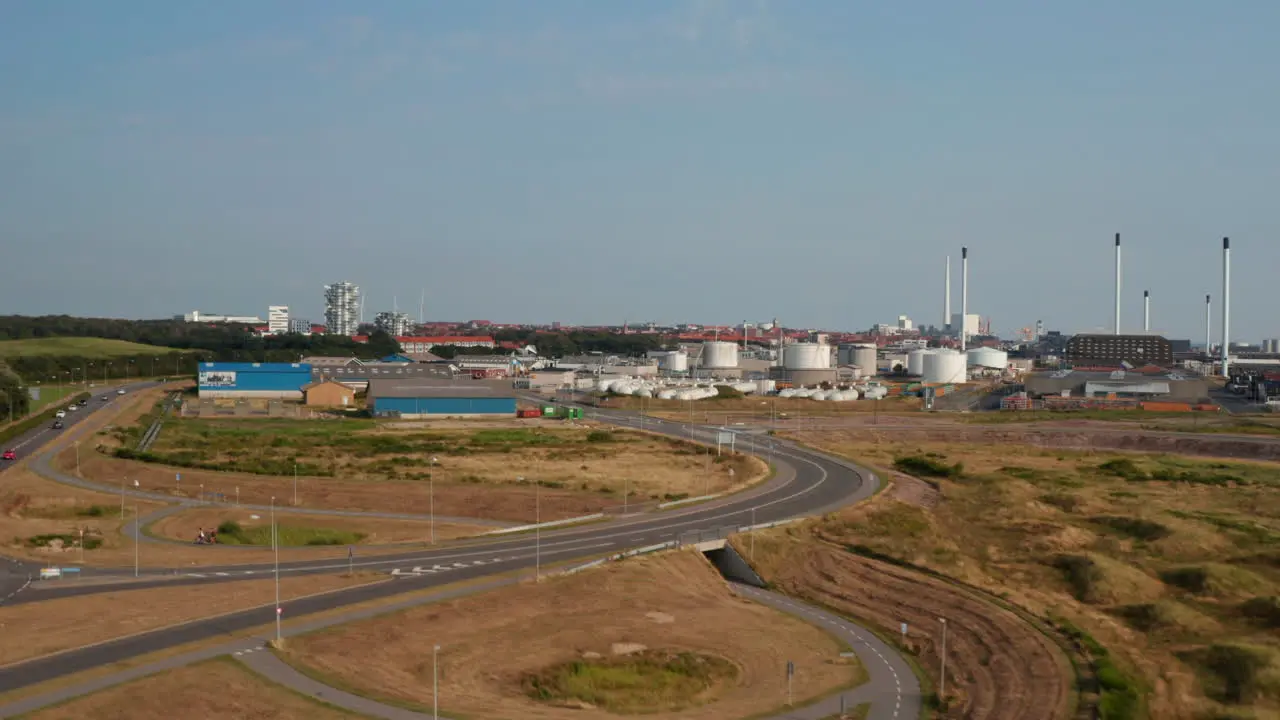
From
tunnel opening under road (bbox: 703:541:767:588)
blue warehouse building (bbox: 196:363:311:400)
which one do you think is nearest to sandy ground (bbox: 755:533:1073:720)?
tunnel opening under road (bbox: 703:541:767:588)

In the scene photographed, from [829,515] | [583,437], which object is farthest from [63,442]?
[829,515]

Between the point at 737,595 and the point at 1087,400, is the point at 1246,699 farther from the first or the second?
the point at 1087,400

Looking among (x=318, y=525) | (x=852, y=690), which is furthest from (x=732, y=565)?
(x=318, y=525)

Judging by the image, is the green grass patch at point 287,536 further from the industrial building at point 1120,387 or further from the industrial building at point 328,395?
the industrial building at point 1120,387

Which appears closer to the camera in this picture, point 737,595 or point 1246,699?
point 1246,699

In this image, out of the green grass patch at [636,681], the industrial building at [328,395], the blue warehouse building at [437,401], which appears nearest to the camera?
the green grass patch at [636,681]

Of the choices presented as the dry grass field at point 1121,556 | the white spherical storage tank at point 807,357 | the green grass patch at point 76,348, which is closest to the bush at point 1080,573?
the dry grass field at point 1121,556
